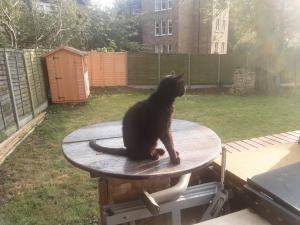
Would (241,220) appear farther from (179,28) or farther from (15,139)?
(179,28)

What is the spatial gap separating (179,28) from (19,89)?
21495 mm

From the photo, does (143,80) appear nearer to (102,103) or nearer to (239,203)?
(102,103)

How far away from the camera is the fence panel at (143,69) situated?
1474 cm

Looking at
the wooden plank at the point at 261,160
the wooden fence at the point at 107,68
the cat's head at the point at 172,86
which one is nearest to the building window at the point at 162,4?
the wooden fence at the point at 107,68

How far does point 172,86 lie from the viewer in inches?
72.2

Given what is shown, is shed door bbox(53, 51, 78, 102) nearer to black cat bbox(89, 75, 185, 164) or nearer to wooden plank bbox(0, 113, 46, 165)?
wooden plank bbox(0, 113, 46, 165)

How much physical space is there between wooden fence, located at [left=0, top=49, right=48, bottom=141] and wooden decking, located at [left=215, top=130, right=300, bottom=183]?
475 centimetres

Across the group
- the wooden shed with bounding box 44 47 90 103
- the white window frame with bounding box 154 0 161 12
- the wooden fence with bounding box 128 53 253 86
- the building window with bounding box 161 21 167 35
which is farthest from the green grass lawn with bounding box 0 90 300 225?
the white window frame with bounding box 154 0 161 12

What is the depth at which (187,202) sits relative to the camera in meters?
2.26

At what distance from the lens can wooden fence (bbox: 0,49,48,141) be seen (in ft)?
19.6

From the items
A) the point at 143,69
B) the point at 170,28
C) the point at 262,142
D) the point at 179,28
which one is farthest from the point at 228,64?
the point at 170,28

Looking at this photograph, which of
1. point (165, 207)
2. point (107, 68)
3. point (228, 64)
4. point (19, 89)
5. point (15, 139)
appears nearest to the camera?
point (165, 207)

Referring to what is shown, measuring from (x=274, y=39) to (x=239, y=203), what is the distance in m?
12.5

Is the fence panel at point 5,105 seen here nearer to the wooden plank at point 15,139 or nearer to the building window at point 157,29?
the wooden plank at point 15,139
